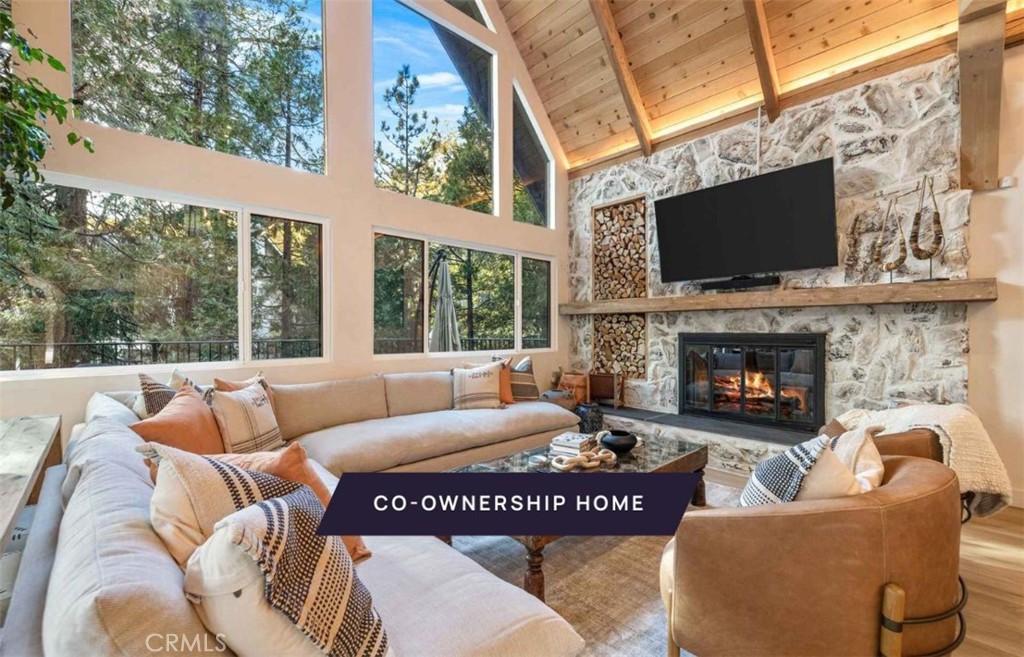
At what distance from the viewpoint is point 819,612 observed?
1196mm

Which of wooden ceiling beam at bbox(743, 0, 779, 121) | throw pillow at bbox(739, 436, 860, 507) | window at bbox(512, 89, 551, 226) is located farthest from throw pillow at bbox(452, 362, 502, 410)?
wooden ceiling beam at bbox(743, 0, 779, 121)

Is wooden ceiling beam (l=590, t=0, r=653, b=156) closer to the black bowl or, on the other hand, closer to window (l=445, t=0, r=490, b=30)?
window (l=445, t=0, r=490, b=30)

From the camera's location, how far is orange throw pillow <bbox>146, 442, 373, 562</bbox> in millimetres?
1317

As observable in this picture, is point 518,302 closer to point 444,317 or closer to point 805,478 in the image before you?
point 444,317

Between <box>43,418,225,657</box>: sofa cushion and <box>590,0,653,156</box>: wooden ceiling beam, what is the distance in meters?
4.73

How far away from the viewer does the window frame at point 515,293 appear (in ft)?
13.4

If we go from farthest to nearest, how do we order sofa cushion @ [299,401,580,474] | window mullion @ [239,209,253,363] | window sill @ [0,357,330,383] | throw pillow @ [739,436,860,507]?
window mullion @ [239,209,253,363]
sofa cushion @ [299,401,580,474]
window sill @ [0,357,330,383]
throw pillow @ [739,436,860,507]

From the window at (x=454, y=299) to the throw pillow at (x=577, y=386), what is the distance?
56 cm

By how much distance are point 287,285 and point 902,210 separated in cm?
463

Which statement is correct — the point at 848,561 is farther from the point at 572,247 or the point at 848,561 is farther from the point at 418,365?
the point at 572,247

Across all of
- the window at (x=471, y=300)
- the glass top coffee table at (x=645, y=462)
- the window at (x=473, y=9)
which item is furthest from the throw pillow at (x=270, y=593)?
the window at (x=473, y=9)

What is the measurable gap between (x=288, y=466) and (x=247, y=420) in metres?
1.39

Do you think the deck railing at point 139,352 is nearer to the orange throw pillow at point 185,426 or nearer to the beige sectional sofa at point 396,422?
the beige sectional sofa at point 396,422

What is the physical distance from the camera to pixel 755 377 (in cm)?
402
